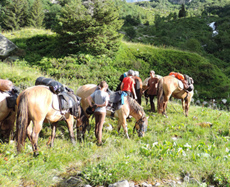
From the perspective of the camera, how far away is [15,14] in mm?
39812

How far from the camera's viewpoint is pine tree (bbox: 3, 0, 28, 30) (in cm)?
3800

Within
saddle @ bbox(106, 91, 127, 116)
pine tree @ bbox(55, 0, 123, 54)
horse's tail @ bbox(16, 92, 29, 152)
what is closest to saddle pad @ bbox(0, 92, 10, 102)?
horse's tail @ bbox(16, 92, 29, 152)

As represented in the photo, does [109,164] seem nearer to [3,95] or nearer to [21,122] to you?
[21,122]

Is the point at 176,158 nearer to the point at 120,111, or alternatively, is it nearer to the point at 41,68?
the point at 120,111

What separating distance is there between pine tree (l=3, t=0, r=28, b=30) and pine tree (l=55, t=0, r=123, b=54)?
29.8 meters

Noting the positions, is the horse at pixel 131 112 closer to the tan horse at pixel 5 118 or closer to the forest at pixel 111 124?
the forest at pixel 111 124

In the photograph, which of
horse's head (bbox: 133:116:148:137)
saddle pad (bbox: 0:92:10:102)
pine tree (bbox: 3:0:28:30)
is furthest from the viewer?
pine tree (bbox: 3:0:28:30)

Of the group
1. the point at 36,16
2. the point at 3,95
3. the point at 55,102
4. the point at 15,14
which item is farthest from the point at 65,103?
the point at 15,14

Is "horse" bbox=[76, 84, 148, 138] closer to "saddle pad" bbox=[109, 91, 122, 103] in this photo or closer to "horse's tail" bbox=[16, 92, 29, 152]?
"saddle pad" bbox=[109, 91, 122, 103]

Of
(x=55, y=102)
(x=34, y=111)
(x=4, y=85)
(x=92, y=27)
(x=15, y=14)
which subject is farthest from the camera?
(x=15, y=14)

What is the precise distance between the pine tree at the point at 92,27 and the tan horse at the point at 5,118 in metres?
8.45

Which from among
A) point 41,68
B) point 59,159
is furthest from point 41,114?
point 41,68

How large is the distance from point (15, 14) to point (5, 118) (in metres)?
44.1

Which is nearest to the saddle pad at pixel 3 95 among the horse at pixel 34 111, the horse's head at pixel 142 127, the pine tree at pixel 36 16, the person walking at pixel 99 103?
the horse at pixel 34 111
